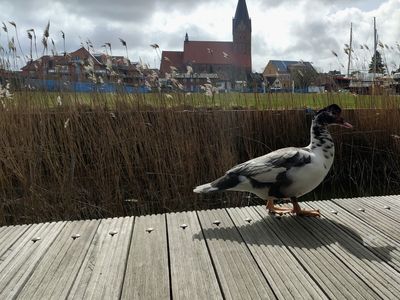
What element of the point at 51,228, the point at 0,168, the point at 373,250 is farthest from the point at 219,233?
the point at 0,168

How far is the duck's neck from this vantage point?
1.91m

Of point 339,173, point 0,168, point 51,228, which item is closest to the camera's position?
point 51,228

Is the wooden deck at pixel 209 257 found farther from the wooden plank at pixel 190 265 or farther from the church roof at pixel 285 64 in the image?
the church roof at pixel 285 64

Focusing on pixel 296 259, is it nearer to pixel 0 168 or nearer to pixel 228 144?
pixel 228 144

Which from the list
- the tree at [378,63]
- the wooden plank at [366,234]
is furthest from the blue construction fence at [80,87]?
the tree at [378,63]

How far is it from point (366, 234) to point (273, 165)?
55cm

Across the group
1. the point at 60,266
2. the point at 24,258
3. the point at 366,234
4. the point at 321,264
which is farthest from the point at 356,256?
the point at 24,258

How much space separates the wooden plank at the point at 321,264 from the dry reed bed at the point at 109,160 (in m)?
1.54

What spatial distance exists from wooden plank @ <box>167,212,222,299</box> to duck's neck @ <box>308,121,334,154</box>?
795mm

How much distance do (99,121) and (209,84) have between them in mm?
1104

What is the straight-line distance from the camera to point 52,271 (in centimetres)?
128

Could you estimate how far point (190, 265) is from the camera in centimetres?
129

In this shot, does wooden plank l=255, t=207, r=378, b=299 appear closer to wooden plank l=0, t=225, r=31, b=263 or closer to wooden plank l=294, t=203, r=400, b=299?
wooden plank l=294, t=203, r=400, b=299

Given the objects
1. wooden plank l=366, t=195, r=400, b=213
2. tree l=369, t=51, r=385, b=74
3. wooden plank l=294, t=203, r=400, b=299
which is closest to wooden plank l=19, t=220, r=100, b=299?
wooden plank l=294, t=203, r=400, b=299
